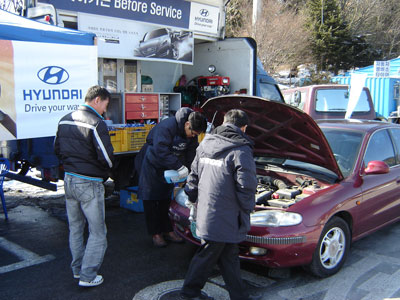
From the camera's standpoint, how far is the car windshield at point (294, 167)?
4.18 m

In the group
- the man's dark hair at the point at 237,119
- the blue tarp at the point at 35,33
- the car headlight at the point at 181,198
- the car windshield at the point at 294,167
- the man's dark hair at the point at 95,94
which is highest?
the blue tarp at the point at 35,33

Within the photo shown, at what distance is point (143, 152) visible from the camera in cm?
471

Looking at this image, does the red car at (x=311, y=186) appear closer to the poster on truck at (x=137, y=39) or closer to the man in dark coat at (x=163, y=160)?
the man in dark coat at (x=163, y=160)

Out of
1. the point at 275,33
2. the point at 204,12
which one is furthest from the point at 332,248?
the point at 275,33

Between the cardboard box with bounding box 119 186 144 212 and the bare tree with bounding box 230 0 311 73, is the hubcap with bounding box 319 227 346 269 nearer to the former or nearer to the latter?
the cardboard box with bounding box 119 186 144 212

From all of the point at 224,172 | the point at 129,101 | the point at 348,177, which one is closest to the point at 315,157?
the point at 348,177

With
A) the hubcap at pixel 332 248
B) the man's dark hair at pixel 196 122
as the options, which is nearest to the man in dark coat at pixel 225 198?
the man's dark hair at pixel 196 122

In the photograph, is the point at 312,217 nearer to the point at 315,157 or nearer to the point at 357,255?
the point at 315,157

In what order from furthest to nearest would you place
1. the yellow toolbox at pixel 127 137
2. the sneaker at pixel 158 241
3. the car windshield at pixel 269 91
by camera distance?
the car windshield at pixel 269 91 → the yellow toolbox at pixel 127 137 → the sneaker at pixel 158 241

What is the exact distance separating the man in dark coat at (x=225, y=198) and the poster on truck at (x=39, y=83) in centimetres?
245

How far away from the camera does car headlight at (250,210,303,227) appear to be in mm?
3455

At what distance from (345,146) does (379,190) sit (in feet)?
2.01

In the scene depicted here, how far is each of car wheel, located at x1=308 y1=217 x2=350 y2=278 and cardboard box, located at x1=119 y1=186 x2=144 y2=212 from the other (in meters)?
3.08

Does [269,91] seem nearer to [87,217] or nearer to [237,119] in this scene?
[237,119]
